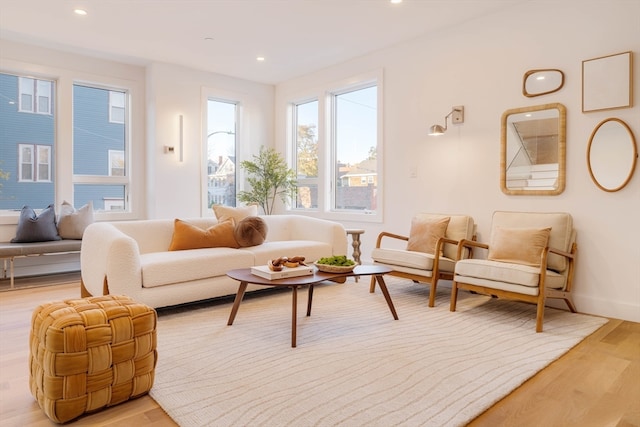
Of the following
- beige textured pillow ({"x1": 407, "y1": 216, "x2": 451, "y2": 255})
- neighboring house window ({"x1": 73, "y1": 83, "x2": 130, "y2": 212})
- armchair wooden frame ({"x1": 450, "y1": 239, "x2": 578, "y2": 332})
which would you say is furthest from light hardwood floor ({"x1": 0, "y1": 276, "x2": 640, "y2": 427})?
neighboring house window ({"x1": 73, "y1": 83, "x2": 130, "y2": 212})

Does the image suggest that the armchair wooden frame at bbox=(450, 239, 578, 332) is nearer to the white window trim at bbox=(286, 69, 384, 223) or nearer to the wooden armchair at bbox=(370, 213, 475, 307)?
the wooden armchair at bbox=(370, 213, 475, 307)

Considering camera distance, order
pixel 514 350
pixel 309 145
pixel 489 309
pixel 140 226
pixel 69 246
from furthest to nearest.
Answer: pixel 309 145
pixel 69 246
pixel 140 226
pixel 489 309
pixel 514 350

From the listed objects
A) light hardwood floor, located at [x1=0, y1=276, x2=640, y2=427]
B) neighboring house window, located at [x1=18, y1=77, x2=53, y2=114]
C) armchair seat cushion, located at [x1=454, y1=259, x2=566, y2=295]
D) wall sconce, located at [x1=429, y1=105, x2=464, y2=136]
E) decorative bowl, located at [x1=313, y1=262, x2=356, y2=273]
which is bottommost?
light hardwood floor, located at [x1=0, y1=276, x2=640, y2=427]

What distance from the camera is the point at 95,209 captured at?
5402 millimetres

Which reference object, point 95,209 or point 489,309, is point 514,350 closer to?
point 489,309

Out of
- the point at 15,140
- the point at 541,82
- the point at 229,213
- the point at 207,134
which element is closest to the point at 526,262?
the point at 541,82

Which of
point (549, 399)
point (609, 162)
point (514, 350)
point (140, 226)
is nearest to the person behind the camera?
point (549, 399)

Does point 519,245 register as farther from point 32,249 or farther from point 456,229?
point 32,249

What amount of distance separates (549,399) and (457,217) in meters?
2.32

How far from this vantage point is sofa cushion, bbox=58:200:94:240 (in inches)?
186

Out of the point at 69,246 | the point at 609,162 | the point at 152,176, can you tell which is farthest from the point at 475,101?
the point at 69,246

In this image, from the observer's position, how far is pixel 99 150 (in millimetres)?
5438

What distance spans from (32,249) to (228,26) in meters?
3.11

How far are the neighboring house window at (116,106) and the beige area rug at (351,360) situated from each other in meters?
3.53
